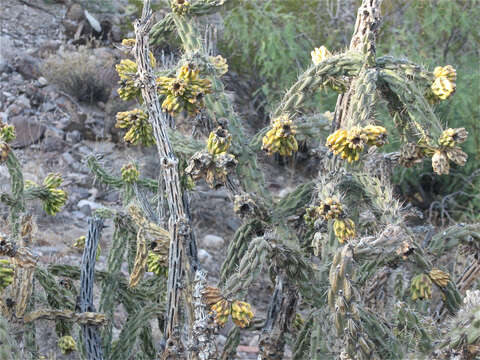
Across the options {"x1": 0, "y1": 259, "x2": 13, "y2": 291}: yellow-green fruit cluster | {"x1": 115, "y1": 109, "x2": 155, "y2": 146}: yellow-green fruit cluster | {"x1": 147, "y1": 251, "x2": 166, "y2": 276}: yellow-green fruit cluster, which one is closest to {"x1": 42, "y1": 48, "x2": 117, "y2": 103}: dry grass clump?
{"x1": 115, "y1": 109, "x2": 155, "y2": 146}: yellow-green fruit cluster

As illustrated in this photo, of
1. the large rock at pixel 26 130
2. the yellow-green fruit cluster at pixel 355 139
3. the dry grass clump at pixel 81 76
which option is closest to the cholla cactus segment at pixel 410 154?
the yellow-green fruit cluster at pixel 355 139

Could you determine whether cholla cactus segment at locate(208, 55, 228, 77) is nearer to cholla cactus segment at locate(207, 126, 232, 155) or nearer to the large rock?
cholla cactus segment at locate(207, 126, 232, 155)

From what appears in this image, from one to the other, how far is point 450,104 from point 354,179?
390 centimetres

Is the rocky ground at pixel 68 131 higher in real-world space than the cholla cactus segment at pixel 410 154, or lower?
lower

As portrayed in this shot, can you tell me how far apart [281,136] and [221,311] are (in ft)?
2.31

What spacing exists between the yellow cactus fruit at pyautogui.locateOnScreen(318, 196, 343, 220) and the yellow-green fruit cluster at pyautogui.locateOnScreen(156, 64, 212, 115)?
604 mm

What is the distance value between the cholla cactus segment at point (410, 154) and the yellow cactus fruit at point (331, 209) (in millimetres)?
445

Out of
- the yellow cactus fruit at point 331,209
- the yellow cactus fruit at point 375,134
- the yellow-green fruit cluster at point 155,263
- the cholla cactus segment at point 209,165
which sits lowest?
the yellow-green fruit cluster at point 155,263

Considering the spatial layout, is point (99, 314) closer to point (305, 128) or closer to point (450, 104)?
point (305, 128)

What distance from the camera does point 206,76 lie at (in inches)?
108

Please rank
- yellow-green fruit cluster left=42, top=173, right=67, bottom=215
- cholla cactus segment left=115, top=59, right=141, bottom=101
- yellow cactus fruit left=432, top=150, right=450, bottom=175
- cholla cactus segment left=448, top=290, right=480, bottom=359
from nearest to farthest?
cholla cactus segment left=448, top=290, right=480, bottom=359, yellow cactus fruit left=432, top=150, right=450, bottom=175, cholla cactus segment left=115, top=59, right=141, bottom=101, yellow-green fruit cluster left=42, top=173, right=67, bottom=215

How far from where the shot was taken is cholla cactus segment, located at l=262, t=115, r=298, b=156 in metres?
2.41

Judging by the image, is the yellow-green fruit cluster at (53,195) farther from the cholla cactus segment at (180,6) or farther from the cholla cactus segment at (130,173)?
the cholla cactus segment at (180,6)

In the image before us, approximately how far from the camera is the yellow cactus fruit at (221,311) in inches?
81.4
